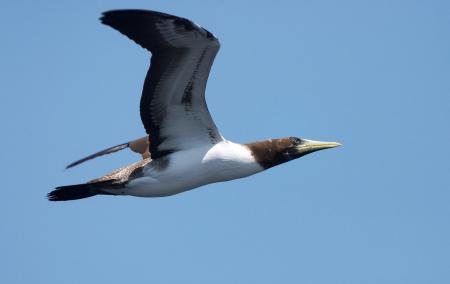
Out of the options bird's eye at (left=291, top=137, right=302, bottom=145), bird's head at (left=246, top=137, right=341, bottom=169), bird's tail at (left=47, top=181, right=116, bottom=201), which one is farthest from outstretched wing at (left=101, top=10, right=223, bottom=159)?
bird's eye at (left=291, top=137, right=302, bottom=145)

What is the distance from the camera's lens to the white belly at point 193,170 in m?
14.1

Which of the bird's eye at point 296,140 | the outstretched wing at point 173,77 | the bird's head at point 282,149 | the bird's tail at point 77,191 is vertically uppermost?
the outstretched wing at point 173,77

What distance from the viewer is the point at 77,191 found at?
47.3 feet

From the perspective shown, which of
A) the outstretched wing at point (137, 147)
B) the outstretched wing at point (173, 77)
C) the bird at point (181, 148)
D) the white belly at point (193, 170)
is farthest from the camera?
the outstretched wing at point (137, 147)

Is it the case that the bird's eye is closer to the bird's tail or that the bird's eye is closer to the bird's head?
the bird's head

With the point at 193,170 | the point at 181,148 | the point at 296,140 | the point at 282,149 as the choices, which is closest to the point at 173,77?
the point at 181,148

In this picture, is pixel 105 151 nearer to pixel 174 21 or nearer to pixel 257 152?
pixel 257 152

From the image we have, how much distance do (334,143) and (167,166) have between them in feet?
9.18

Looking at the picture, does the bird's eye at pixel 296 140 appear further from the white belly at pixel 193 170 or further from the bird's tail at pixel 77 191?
the bird's tail at pixel 77 191

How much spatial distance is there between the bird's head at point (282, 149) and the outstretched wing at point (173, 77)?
67 cm

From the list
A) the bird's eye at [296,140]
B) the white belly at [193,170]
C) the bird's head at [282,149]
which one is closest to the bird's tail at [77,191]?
the white belly at [193,170]

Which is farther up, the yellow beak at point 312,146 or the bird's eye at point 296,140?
the bird's eye at point 296,140

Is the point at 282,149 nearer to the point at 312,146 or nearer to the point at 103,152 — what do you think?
the point at 312,146

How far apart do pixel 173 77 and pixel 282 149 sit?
94.7 inches
